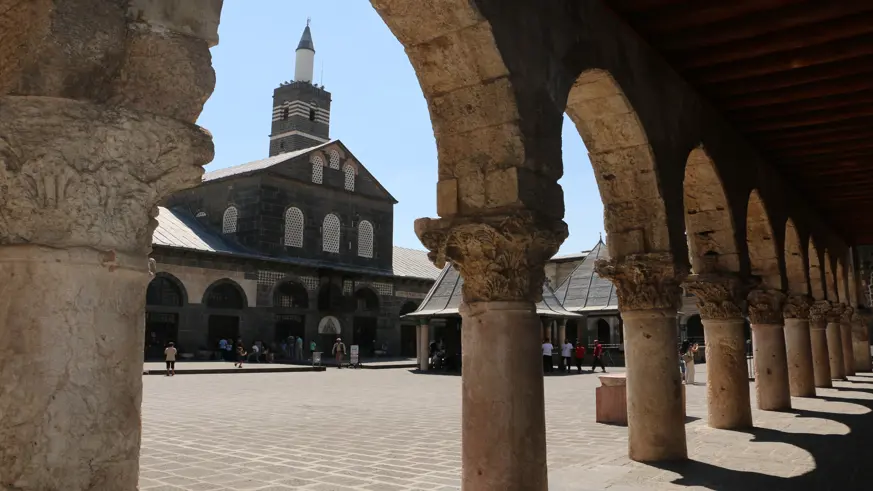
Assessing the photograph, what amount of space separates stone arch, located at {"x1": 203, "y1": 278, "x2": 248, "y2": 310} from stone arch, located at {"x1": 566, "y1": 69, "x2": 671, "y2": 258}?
21.9 meters

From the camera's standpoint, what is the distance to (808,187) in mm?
12672

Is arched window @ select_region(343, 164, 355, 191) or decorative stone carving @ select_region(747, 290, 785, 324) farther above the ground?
arched window @ select_region(343, 164, 355, 191)

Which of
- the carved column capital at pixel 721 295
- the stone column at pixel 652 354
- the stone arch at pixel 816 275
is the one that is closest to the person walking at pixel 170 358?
the carved column capital at pixel 721 295

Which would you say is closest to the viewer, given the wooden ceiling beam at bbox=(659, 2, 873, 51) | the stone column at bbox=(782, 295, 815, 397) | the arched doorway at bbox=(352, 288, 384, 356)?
the wooden ceiling beam at bbox=(659, 2, 873, 51)

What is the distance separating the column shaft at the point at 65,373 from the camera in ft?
6.23

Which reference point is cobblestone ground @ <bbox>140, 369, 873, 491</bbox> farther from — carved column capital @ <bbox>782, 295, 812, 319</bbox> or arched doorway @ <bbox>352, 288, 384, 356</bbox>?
arched doorway @ <bbox>352, 288, 384, 356</bbox>

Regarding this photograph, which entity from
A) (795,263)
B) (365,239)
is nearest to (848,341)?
(795,263)

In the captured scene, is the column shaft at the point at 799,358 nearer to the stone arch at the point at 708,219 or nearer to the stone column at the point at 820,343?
the stone column at the point at 820,343

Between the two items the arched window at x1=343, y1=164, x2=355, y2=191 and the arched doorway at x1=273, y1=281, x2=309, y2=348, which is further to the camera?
the arched window at x1=343, y1=164, x2=355, y2=191

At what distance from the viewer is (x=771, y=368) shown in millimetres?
10141

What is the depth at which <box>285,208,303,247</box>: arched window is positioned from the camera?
101ft

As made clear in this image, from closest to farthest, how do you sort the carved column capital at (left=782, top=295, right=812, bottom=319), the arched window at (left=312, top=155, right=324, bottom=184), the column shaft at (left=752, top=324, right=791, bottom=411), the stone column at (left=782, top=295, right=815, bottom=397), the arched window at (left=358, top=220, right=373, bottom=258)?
the column shaft at (left=752, top=324, right=791, bottom=411)
the carved column capital at (left=782, top=295, right=812, bottom=319)
the stone column at (left=782, top=295, right=815, bottom=397)
the arched window at (left=312, top=155, right=324, bottom=184)
the arched window at (left=358, top=220, right=373, bottom=258)

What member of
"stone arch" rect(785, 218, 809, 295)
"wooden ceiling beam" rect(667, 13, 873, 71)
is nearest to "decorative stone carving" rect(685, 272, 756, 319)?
"wooden ceiling beam" rect(667, 13, 873, 71)

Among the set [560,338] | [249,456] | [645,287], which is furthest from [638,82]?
[560,338]
